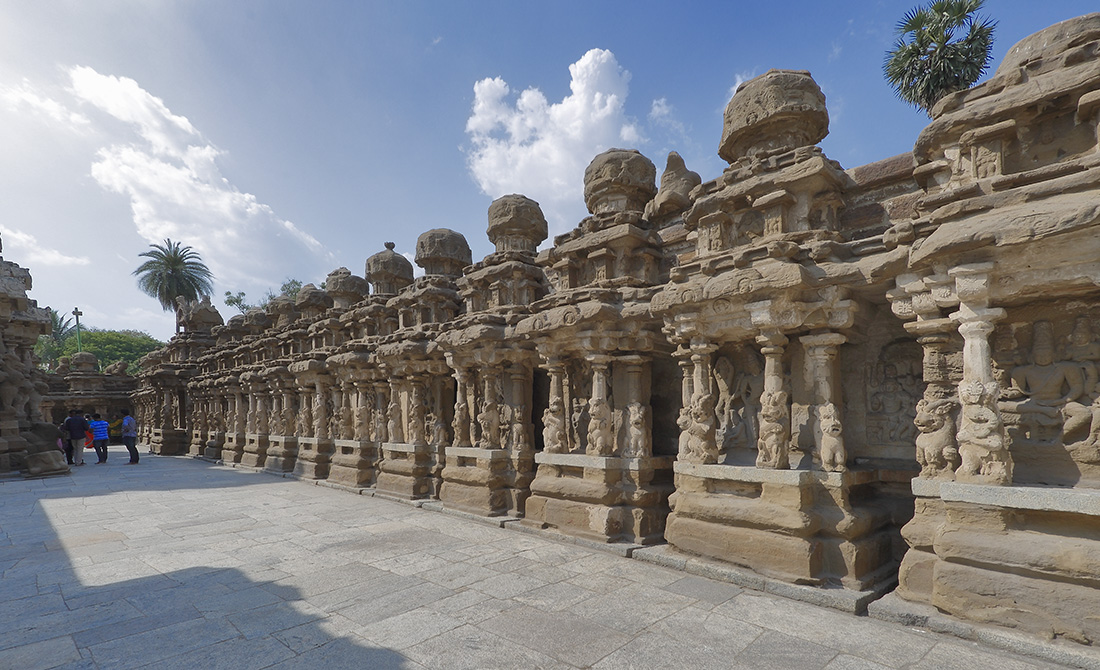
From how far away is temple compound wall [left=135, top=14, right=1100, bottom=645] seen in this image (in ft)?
12.9

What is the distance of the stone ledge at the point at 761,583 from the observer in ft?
14.7

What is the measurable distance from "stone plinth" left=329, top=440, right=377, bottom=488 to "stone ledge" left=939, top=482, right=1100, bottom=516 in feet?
35.2

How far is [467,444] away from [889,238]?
700 cm

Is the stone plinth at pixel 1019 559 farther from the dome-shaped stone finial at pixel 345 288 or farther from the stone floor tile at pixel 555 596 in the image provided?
the dome-shaped stone finial at pixel 345 288

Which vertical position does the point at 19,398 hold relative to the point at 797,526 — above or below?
above

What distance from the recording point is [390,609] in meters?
4.57

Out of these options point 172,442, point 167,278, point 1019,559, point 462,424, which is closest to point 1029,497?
point 1019,559

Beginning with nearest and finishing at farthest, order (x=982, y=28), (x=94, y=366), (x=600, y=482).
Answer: (x=600, y=482) < (x=982, y=28) < (x=94, y=366)

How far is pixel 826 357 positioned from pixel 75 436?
22.9 metres

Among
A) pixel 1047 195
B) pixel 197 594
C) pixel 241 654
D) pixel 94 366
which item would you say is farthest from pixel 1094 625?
pixel 94 366

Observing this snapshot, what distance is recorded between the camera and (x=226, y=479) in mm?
14125

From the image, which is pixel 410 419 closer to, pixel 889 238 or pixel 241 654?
pixel 241 654

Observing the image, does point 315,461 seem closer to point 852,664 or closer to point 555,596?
point 555,596

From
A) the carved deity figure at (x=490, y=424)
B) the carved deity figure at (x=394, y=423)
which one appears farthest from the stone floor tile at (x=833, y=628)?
the carved deity figure at (x=394, y=423)
